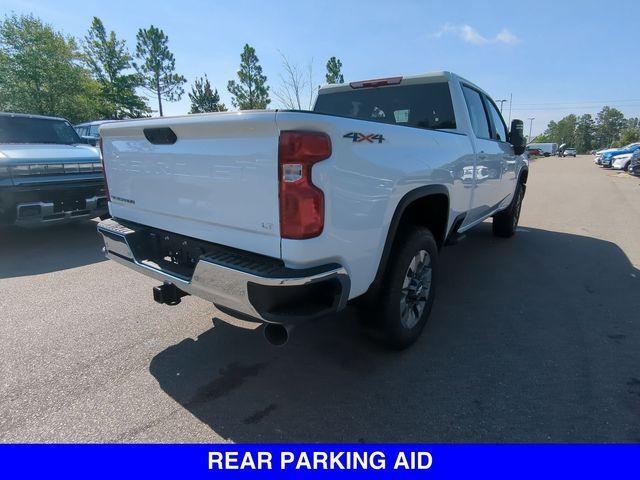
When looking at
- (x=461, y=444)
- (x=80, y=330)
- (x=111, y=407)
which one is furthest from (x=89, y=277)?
(x=461, y=444)

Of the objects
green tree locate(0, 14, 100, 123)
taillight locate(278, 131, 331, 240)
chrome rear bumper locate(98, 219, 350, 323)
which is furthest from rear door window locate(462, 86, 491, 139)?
green tree locate(0, 14, 100, 123)

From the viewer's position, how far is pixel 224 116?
210 centimetres

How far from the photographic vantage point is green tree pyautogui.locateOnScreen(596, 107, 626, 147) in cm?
11731

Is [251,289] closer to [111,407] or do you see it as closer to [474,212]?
[111,407]

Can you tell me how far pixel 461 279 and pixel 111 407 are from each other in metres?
3.69

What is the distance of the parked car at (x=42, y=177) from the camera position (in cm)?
508

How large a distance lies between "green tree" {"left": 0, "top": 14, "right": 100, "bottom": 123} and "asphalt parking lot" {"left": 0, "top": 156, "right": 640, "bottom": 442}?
1865 centimetres

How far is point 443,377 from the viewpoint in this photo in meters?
2.71

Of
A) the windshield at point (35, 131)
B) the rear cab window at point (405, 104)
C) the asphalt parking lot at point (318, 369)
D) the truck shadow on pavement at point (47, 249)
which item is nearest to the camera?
the asphalt parking lot at point (318, 369)

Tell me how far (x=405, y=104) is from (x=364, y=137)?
207 centimetres

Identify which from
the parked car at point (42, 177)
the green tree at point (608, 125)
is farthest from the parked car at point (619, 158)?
the green tree at point (608, 125)

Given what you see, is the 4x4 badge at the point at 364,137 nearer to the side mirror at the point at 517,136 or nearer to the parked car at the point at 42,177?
the side mirror at the point at 517,136

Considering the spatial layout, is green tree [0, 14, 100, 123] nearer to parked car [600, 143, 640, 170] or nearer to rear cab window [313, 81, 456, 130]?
rear cab window [313, 81, 456, 130]

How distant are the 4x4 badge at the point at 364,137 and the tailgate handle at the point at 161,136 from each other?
1081 mm
